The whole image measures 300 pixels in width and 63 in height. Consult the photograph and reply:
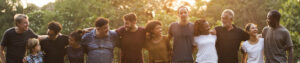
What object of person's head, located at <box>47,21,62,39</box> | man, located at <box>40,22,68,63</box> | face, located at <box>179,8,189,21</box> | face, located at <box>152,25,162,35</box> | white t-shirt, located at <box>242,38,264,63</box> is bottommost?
white t-shirt, located at <box>242,38,264,63</box>

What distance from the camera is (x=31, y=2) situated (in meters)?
42.0

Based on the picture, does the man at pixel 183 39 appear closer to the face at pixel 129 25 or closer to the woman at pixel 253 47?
the face at pixel 129 25

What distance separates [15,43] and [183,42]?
10.1 feet

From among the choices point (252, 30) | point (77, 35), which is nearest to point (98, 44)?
point (77, 35)

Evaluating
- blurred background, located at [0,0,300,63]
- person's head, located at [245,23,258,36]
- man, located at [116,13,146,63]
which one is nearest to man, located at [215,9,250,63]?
person's head, located at [245,23,258,36]

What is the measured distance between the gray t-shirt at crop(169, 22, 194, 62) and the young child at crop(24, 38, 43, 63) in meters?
2.46

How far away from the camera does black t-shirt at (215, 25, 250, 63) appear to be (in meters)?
6.54

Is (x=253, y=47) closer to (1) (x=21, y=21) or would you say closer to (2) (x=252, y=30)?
(2) (x=252, y=30)

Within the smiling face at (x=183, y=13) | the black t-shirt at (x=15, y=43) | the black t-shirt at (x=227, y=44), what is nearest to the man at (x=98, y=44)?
the black t-shirt at (x=15, y=43)

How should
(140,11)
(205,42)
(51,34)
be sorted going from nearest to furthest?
(205,42), (51,34), (140,11)

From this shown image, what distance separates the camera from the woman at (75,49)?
6.52 metres

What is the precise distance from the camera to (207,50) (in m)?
6.22

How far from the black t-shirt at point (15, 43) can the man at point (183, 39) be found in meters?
2.65

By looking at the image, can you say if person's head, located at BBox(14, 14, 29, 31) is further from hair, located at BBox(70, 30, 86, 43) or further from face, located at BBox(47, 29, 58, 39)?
hair, located at BBox(70, 30, 86, 43)
